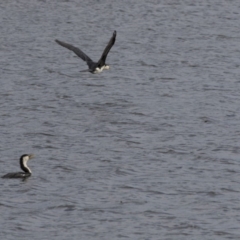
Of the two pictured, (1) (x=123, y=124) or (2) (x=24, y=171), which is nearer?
(2) (x=24, y=171)

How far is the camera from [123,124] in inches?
989

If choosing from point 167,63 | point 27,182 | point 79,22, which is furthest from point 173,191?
point 79,22

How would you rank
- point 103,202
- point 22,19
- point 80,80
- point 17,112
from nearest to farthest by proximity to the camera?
point 103,202, point 17,112, point 80,80, point 22,19

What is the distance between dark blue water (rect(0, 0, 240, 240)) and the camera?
59.8 ft

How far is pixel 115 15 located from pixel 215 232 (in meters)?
23.8

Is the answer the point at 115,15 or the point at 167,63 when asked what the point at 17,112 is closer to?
the point at 167,63

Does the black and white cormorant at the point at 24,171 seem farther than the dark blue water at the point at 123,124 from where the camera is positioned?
Yes

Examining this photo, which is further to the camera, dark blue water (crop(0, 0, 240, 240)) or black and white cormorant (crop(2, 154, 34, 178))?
black and white cormorant (crop(2, 154, 34, 178))

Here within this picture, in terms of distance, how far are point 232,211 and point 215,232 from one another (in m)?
1.19

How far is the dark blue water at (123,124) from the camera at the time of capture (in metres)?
18.2

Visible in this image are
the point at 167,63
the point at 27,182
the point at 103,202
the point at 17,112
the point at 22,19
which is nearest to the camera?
the point at 103,202

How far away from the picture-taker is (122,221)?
17.9m

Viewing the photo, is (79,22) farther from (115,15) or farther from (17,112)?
(17,112)

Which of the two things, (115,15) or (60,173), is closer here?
(60,173)
